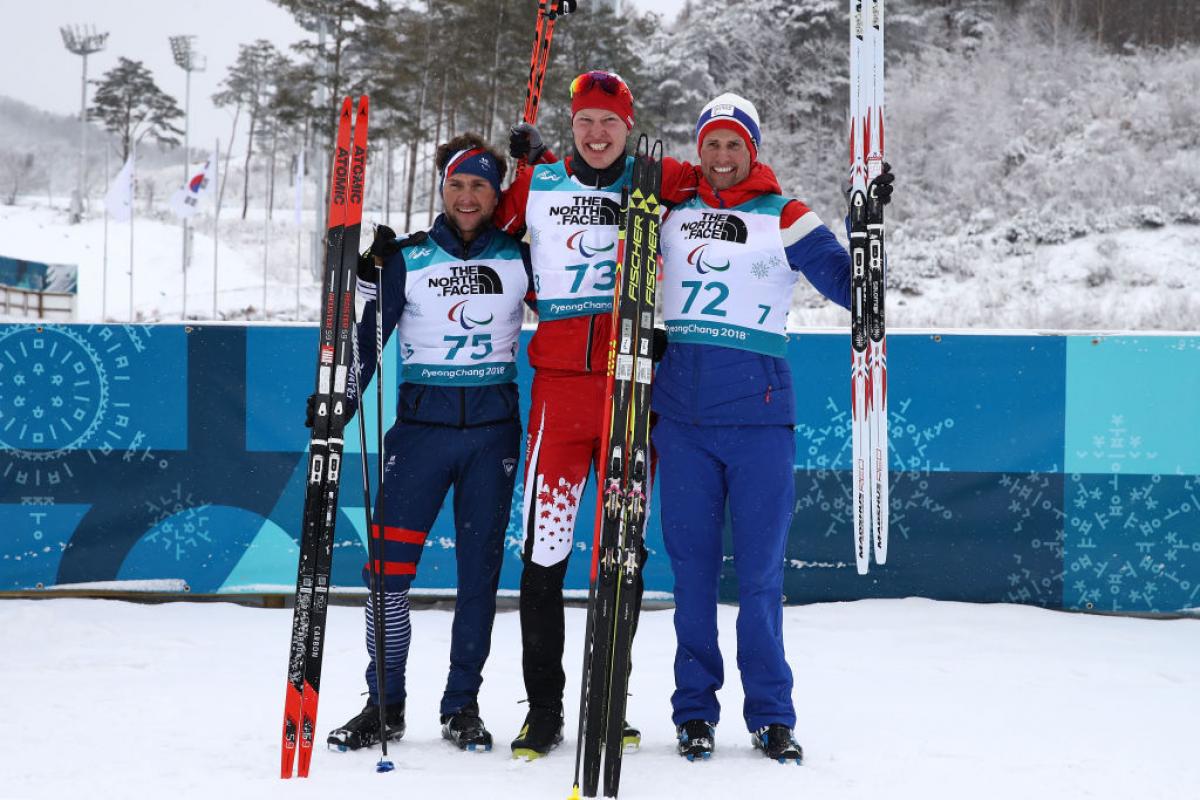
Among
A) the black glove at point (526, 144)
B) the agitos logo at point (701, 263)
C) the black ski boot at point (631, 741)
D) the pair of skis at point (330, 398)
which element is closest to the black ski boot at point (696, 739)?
the black ski boot at point (631, 741)

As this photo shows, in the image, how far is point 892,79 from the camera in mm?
33594

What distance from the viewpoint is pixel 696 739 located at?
309cm

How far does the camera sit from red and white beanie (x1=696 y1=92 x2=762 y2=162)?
323 centimetres

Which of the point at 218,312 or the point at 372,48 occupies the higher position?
the point at 372,48

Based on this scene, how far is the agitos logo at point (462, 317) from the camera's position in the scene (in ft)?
10.7

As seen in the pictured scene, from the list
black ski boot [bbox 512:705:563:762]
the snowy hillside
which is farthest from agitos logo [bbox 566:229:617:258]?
the snowy hillside

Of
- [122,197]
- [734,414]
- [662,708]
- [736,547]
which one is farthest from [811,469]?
[122,197]

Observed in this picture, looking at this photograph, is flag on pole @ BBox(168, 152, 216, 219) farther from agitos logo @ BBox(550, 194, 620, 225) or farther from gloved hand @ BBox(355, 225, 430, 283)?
agitos logo @ BBox(550, 194, 620, 225)

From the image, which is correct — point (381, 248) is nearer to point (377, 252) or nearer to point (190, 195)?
point (377, 252)

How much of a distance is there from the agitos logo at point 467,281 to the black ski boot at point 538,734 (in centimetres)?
129

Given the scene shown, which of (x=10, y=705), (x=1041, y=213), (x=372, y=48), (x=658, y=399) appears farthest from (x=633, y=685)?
(x=372, y=48)

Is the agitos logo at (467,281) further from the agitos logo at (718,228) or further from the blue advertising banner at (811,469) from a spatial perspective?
the blue advertising banner at (811,469)

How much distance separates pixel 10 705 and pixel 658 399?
2482mm

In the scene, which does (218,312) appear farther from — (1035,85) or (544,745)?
(544,745)
